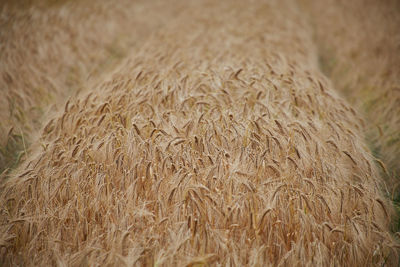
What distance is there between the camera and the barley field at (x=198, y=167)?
1.84 m

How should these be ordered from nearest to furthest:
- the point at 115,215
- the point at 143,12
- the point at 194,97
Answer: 1. the point at 115,215
2. the point at 194,97
3. the point at 143,12

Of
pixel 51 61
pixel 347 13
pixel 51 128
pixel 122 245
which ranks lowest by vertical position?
pixel 347 13

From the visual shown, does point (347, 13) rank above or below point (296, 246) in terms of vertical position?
below

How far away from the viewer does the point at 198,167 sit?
7.25 ft

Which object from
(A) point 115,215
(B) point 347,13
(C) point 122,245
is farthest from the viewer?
(B) point 347,13

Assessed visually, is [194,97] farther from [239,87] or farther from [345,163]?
[345,163]

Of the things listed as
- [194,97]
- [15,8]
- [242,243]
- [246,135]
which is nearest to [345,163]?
[246,135]

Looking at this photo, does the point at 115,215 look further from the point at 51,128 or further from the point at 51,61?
the point at 51,61

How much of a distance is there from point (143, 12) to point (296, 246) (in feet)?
25.4

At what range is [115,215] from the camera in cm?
198

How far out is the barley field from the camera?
6.04 ft

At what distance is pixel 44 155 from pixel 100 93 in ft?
3.59

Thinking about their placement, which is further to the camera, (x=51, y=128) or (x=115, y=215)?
(x=51, y=128)

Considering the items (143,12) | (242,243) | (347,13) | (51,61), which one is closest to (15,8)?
(51,61)
